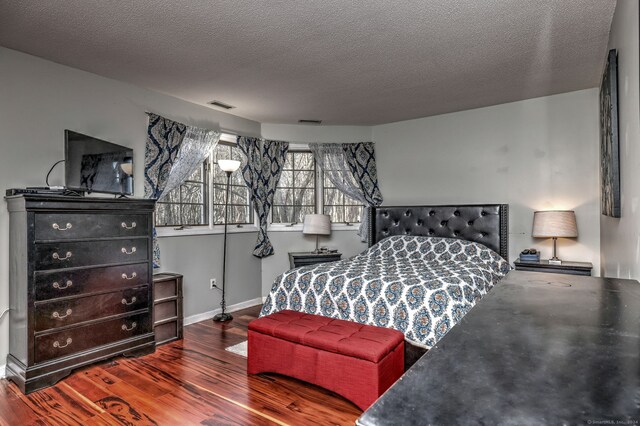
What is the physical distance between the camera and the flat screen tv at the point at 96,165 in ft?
10.3

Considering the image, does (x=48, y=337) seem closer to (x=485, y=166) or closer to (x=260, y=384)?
(x=260, y=384)

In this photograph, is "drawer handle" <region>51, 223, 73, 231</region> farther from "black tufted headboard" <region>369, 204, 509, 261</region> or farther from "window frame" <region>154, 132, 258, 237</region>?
"black tufted headboard" <region>369, 204, 509, 261</region>

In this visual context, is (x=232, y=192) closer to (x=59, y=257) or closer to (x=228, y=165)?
(x=228, y=165)

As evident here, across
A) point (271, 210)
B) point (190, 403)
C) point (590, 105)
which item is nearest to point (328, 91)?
point (271, 210)

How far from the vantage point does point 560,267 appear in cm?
369

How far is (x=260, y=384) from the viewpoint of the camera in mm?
2662

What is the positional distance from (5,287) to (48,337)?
59 centimetres

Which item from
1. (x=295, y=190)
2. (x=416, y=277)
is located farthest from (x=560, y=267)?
(x=295, y=190)

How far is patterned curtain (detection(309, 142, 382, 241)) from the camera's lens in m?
5.29

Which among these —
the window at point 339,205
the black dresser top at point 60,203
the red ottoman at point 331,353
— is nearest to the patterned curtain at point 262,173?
the window at point 339,205

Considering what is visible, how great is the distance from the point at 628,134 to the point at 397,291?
1627 mm

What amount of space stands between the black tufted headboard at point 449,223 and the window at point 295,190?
916 mm

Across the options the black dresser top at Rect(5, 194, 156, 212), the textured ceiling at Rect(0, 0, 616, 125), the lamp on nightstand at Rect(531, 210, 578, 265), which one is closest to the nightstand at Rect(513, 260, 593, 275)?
the lamp on nightstand at Rect(531, 210, 578, 265)

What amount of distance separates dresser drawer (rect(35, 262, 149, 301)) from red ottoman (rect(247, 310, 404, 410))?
46.2 inches
